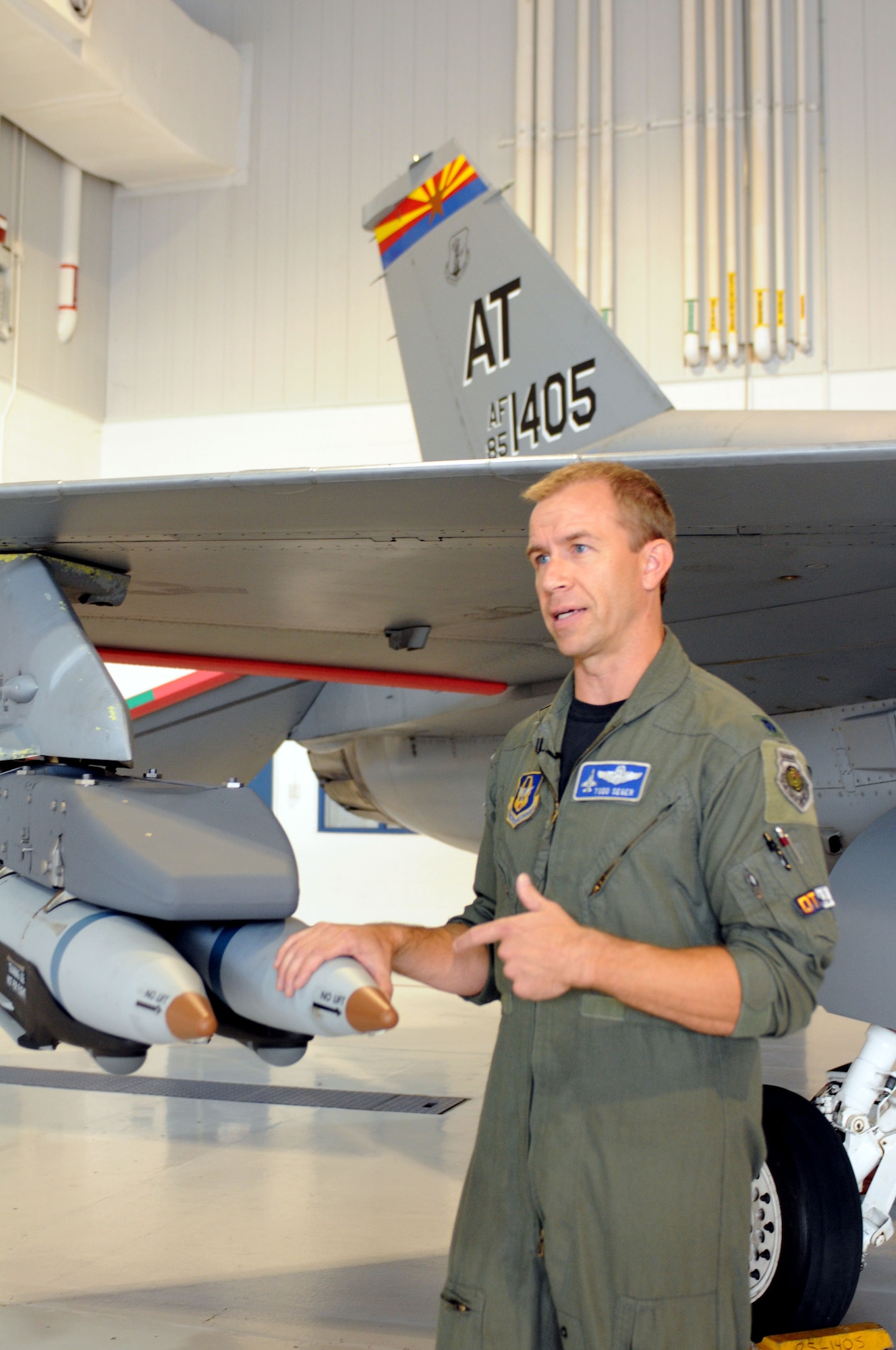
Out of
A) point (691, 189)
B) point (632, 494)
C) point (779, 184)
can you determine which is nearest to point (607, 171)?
point (691, 189)

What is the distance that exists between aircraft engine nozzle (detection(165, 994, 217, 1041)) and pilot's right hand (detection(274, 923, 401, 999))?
0.11 metres

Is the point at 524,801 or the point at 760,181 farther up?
the point at 760,181

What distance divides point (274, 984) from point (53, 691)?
48.7 inches

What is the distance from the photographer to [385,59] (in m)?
11.5

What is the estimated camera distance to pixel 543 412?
4.59 m

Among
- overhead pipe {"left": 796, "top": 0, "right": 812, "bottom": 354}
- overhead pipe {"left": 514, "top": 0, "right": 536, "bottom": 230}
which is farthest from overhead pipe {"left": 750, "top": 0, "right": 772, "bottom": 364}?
overhead pipe {"left": 514, "top": 0, "right": 536, "bottom": 230}

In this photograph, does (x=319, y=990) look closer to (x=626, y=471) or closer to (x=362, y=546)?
(x=626, y=471)

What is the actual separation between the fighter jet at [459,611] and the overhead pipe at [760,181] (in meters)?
5.45

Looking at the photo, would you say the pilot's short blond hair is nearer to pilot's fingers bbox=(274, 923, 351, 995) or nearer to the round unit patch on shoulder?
the round unit patch on shoulder

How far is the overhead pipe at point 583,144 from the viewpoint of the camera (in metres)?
10.4

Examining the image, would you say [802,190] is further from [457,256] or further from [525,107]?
[457,256]

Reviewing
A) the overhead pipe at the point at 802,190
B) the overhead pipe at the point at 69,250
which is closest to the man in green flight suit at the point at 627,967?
the overhead pipe at the point at 802,190

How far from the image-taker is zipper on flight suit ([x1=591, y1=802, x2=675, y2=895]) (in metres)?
1.62

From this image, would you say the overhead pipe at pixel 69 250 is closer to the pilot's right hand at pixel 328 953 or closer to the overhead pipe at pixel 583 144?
the overhead pipe at pixel 583 144
